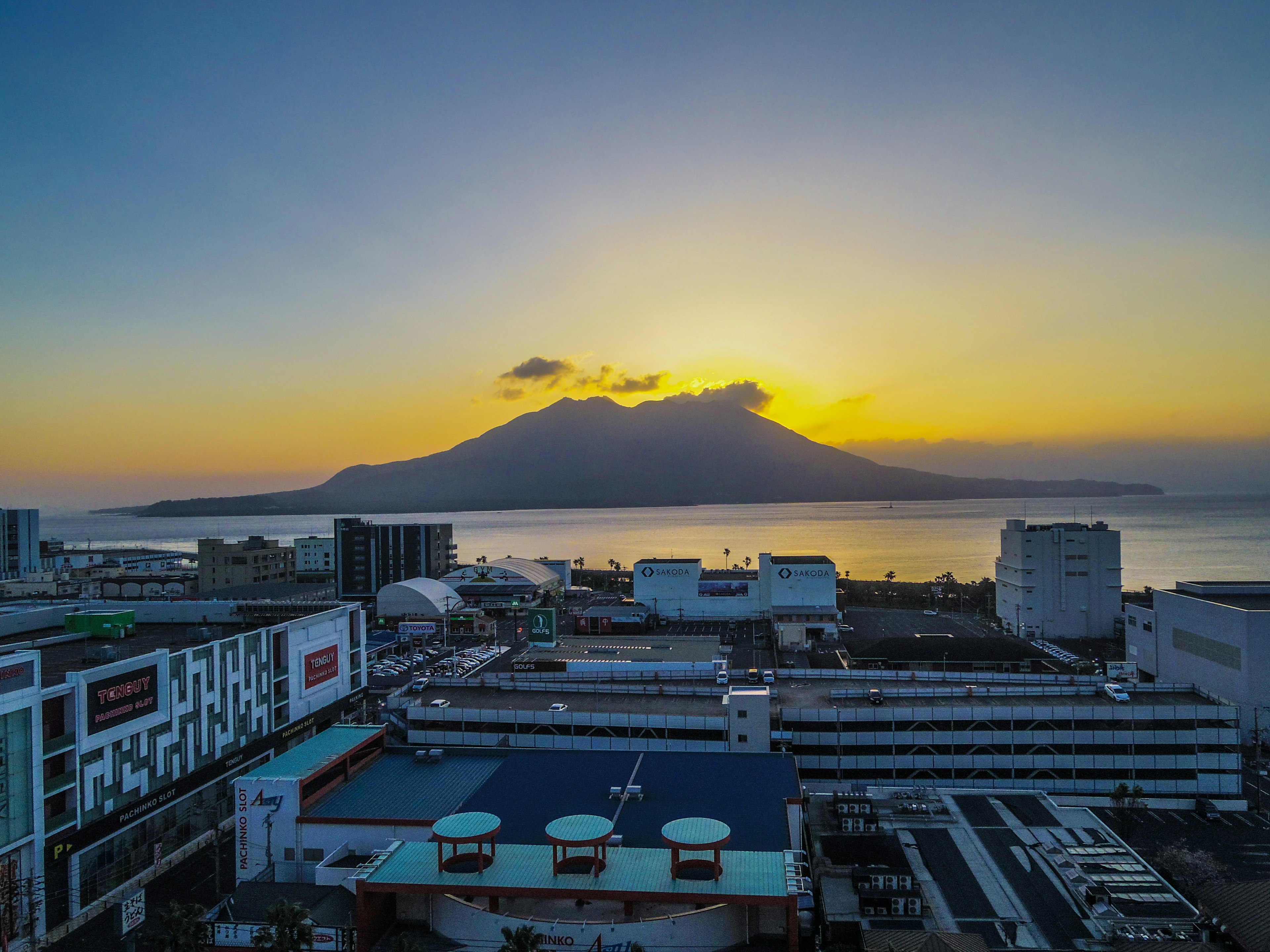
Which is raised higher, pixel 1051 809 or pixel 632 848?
pixel 632 848

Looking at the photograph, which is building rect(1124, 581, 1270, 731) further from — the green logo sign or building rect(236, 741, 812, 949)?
the green logo sign

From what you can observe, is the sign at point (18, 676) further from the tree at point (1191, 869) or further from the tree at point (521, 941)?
the tree at point (1191, 869)

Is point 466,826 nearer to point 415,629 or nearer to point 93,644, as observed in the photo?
point 93,644

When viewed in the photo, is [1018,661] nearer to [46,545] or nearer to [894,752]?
[894,752]

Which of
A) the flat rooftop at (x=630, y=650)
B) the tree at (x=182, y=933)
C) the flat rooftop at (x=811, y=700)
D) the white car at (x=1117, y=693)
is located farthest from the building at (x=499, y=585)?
the tree at (x=182, y=933)

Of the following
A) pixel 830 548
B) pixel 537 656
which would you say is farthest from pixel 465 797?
pixel 830 548

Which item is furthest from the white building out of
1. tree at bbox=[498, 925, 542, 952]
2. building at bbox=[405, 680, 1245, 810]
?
tree at bbox=[498, 925, 542, 952]

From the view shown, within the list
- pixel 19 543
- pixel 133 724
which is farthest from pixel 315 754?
pixel 19 543
